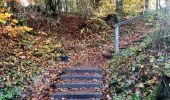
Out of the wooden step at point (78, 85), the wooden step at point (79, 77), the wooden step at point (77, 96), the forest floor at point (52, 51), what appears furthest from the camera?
the wooden step at point (79, 77)

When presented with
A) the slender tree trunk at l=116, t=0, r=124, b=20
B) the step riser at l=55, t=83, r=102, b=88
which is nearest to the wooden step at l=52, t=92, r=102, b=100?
the step riser at l=55, t=83, r=102, b=88

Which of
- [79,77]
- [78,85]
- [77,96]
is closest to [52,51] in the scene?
[79,77]

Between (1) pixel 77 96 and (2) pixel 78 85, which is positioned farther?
(2) pixel 78 85

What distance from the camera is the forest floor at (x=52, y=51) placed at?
36.1 feet

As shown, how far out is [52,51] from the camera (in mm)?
14633

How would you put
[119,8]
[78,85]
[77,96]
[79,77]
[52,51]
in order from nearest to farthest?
[77,96], [78,85], [79,77], [52,51], [119,8]

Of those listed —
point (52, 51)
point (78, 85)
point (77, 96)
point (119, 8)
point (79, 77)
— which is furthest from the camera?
point (119, 8)

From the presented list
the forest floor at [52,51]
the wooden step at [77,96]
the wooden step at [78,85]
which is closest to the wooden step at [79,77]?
the forest floor at [52,51]

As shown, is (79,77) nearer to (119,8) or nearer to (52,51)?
(52,51)

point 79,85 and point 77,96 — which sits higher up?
point 79,85

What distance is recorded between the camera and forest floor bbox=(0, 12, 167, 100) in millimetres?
11016

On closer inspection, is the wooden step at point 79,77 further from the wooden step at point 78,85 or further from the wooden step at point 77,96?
the wooden step at point 77,96

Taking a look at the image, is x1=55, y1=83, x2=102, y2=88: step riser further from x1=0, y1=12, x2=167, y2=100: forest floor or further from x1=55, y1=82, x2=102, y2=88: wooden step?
x1=0, y1=12, x2=167, y2=100: forest floor

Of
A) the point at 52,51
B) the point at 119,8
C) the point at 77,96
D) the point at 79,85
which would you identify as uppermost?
the point at 119,8
